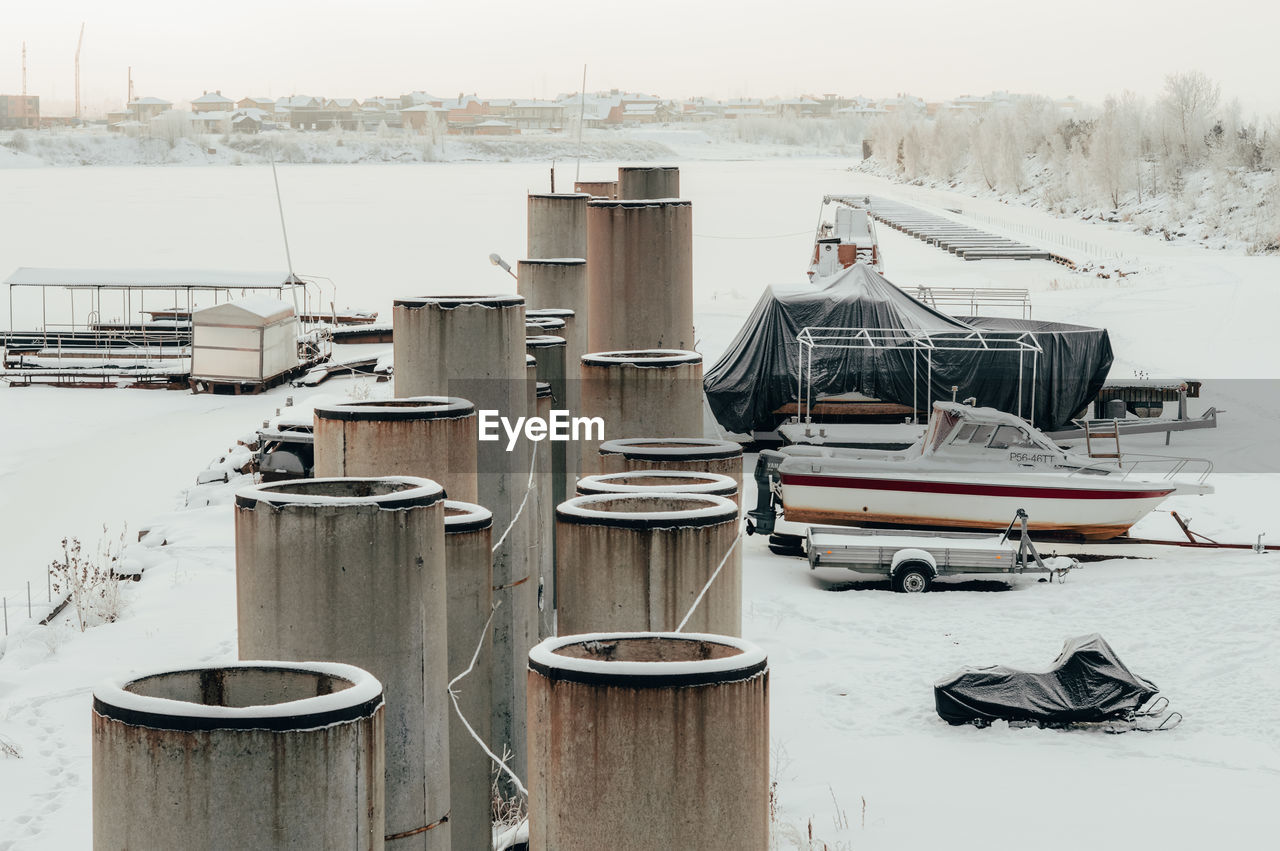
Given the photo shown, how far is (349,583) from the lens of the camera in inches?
208

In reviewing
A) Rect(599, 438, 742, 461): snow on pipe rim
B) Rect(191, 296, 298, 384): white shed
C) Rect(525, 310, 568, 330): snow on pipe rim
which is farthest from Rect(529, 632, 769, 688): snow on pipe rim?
Rect(191, 296, 298, 384): white shed

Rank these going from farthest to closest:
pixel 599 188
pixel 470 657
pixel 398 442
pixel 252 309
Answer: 1. pixel 252 309
2. pixel 599 188
3. pixel 470 657
4. pixel 398 442

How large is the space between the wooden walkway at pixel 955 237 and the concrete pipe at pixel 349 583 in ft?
177

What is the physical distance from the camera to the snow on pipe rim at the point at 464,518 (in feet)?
22.7

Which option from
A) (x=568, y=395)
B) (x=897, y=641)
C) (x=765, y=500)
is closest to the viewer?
(x=568, y=395)

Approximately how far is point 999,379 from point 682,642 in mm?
17781

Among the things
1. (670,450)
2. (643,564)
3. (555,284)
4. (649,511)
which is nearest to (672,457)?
(670,450)

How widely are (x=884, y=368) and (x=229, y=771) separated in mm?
18868

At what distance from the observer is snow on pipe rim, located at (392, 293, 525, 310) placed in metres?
8.61

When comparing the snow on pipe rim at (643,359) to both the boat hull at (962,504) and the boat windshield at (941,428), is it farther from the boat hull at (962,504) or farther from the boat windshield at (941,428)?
the boat windshield at (941,428)

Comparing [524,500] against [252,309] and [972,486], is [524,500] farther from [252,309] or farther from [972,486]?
[252,309]

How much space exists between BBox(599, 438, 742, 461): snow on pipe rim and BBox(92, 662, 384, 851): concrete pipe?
172 inches

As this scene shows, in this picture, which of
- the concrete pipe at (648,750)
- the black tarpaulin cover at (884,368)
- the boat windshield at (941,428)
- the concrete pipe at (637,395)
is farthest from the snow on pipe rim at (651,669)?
the black tarpaulin cover at (884,368)

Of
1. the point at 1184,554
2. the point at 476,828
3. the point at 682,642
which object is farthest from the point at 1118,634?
the point at 682,642
